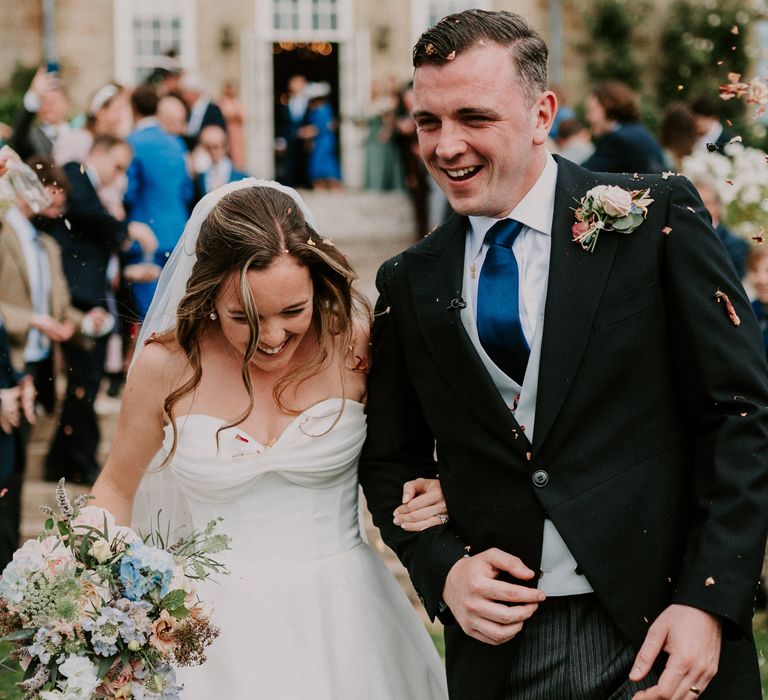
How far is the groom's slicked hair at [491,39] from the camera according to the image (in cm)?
258

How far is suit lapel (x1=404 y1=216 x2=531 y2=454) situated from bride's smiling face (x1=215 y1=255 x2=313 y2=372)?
30 cm

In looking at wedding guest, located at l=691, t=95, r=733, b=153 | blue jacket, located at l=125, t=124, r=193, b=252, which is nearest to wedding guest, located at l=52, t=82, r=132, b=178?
blue jacket, located at l=125, t=124, r=193, b=252

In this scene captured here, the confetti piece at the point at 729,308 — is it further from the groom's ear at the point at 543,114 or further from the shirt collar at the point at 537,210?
the groom's ear at the point at 543,114

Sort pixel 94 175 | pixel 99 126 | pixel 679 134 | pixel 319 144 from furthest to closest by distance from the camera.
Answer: pixel 319 144 → pixel 99 126 → pixel 94 175 → pixel 679 134

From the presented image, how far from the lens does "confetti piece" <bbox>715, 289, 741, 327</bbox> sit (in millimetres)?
2463

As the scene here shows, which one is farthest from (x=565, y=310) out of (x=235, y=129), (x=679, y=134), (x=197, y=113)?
(x=235, y=129)

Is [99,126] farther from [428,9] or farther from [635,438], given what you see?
[428,9]

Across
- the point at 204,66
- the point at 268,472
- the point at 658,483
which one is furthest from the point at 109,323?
the point at 204,66

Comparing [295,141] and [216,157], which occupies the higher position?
[216,157]

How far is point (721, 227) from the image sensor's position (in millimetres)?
6262

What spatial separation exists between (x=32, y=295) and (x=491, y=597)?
431 cm

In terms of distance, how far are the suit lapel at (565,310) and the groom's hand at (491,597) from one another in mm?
270

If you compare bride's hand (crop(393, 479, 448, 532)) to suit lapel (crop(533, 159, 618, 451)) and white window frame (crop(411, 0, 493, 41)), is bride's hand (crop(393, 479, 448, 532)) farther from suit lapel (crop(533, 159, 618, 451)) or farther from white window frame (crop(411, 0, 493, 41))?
white window frame (crop(411, 0, 493, 41))

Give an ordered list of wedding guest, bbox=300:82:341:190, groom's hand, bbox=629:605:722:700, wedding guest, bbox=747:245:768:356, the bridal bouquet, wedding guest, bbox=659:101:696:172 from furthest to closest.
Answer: wedding guest, bbox=300:82:341:190
wedding guest, bbox=659:101:696:172
wedding guest, bbox=747:245:768:356
the bridal bouquet
groom's hand, bbox=629:605:722:700
